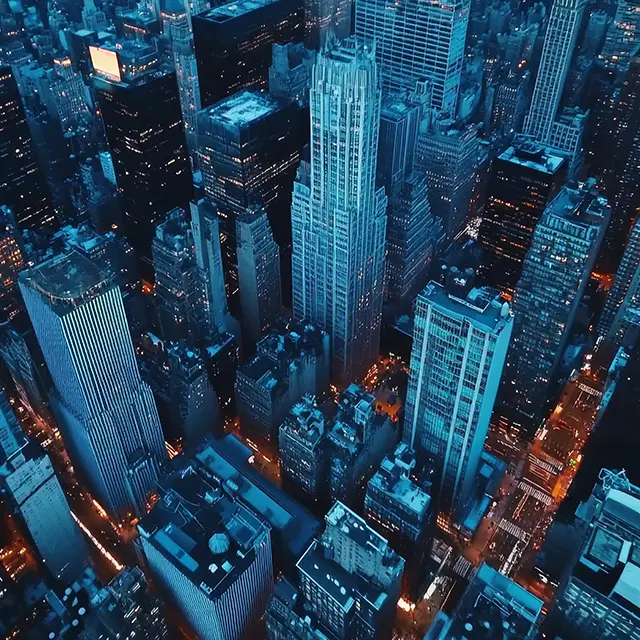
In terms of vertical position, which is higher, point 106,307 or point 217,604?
point 106,307

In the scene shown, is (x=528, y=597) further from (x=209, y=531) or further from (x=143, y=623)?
(x=143, y=623)

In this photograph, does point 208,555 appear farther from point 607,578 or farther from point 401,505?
point 607,578

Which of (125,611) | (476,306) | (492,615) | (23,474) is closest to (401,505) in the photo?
(492,615)

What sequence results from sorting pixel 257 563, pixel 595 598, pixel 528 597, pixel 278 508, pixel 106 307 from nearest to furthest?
1. pixel 595 598
2. pixel 528 597
3. pixel 257 563
4. pixel 106 307
5. pixel 278 508

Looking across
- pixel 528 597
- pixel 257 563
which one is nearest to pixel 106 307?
pixel 257 563

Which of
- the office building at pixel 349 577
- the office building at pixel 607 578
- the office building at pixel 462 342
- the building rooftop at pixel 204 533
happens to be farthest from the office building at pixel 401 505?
the office building at pixel 607 578

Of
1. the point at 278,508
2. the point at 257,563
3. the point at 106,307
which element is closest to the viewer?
the point at 257,563

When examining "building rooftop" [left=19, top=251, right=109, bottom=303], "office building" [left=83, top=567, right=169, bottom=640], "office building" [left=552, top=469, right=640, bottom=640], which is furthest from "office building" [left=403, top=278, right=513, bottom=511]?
"office building" [left=83, top=567, right=169, bottom=640]

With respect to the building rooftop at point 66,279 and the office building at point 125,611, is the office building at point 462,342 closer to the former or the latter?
the building rooftop at point 66,279
